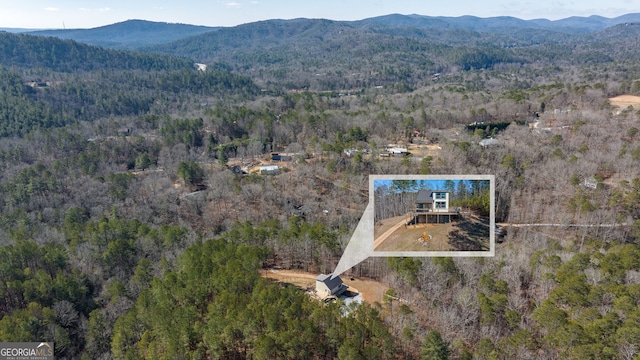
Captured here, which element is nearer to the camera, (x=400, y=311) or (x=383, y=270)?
(x=400, y=311)

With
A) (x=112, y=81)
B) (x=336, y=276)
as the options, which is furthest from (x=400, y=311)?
(x=112, y=81)

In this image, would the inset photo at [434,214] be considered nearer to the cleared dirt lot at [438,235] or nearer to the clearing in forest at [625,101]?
the cleared dirt lot at [438,235]

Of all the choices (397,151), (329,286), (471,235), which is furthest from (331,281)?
(397,151)

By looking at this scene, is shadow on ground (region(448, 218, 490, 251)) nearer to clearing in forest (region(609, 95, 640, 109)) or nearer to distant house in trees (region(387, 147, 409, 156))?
distant house in trees (region(387, 147, 409, 156))

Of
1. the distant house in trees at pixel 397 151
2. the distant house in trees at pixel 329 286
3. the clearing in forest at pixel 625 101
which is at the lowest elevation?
the distant house in trees at pixel 329 286

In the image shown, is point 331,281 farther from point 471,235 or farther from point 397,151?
point 397,151

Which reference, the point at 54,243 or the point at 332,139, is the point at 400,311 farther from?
the point at 332,139

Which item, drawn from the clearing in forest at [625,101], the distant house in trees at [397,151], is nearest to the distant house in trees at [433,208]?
the distant house in trees at [397,151]
